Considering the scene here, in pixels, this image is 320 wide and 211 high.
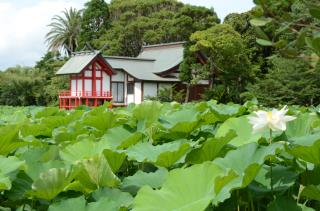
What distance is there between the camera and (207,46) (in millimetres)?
21109

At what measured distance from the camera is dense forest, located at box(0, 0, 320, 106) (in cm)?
113

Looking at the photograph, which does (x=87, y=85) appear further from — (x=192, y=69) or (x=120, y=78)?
(x=192, y=69)

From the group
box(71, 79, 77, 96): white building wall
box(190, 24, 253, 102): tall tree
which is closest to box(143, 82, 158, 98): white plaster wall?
box(71, 79, 77, 96): white building wall

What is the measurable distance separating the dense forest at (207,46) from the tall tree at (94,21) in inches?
2.9

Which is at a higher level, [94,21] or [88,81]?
[94,21]

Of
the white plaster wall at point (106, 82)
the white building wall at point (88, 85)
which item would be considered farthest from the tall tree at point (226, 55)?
the white building wall at point (88, 85)

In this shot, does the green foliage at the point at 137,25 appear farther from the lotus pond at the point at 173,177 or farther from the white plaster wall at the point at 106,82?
the lotus pond at the point at 173,177

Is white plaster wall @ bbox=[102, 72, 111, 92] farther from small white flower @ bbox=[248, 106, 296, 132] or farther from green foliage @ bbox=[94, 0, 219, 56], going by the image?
A: small white flower @ bbox=[248, 106, 296, 132]

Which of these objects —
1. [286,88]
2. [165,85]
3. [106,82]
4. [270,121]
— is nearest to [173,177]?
[270,121]

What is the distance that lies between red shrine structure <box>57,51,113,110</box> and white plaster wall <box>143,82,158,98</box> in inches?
72.3

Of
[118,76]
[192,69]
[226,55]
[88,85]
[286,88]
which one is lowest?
[88,85]

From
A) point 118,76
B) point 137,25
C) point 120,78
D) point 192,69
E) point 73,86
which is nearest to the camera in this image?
point 192,69

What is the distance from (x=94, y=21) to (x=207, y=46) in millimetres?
19359

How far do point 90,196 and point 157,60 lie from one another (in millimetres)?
28997
